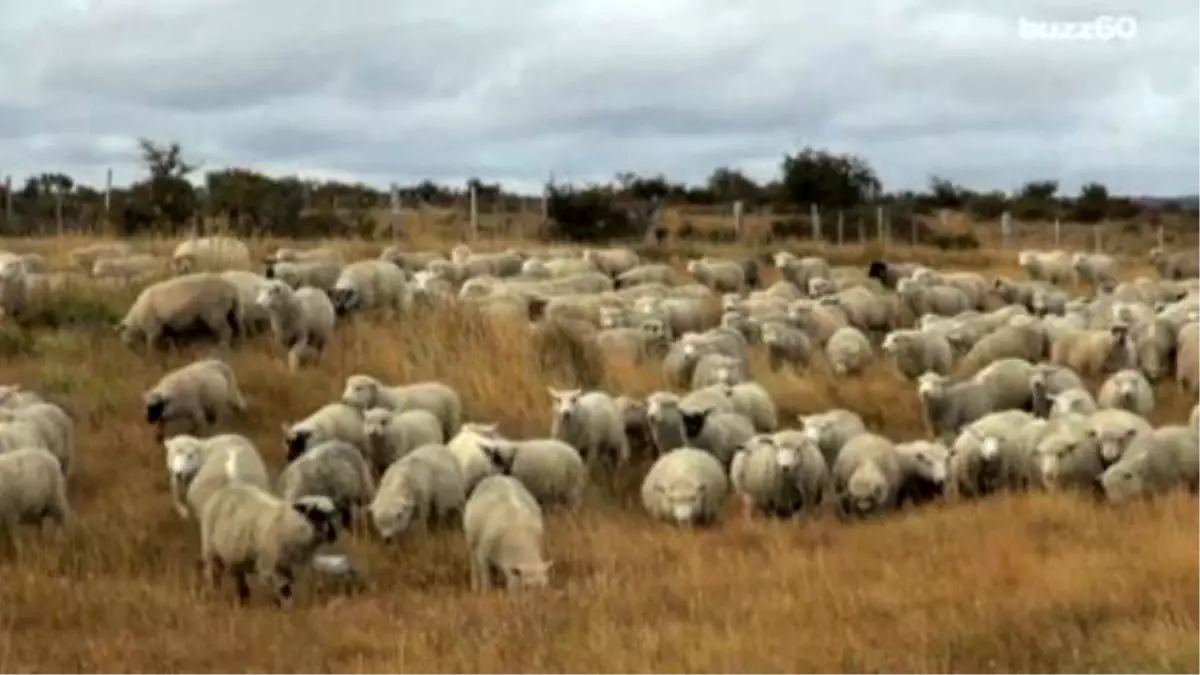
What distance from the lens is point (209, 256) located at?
26.0 meters

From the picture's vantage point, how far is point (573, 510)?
1490 cm

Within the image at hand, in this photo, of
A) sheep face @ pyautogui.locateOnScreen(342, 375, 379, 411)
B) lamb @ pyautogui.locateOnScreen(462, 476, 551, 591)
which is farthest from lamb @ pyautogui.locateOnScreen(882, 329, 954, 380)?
lamb @ pyautogui.locateOnScreen(462, 476, 551, 591)

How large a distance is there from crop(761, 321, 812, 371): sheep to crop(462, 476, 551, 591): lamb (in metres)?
9.95

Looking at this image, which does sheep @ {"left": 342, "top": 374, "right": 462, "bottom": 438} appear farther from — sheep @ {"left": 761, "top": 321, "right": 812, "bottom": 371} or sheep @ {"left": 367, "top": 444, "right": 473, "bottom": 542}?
sheep @ {"left": 761, "top": 321, "right": 812, "bottom": 371}

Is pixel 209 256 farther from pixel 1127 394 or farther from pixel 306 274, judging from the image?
pixel 1127 394

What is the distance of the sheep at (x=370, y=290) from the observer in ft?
73.9

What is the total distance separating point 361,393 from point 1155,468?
23.7 feet

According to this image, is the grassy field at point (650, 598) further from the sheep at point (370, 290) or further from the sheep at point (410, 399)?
the sheep at point (370, 290)

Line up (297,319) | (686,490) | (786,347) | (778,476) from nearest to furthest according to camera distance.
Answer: (686,490) → (778,476) → (297,319) → (786,347)

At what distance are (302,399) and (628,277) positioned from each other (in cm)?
1245

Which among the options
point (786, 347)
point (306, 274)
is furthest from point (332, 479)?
point (306, 274)

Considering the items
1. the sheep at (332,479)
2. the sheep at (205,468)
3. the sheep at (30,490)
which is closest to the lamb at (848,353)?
the sheep at (332,479)

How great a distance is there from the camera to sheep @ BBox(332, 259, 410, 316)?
2252 cm

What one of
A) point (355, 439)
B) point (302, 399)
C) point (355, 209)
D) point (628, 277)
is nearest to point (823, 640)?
point (355, 439)
